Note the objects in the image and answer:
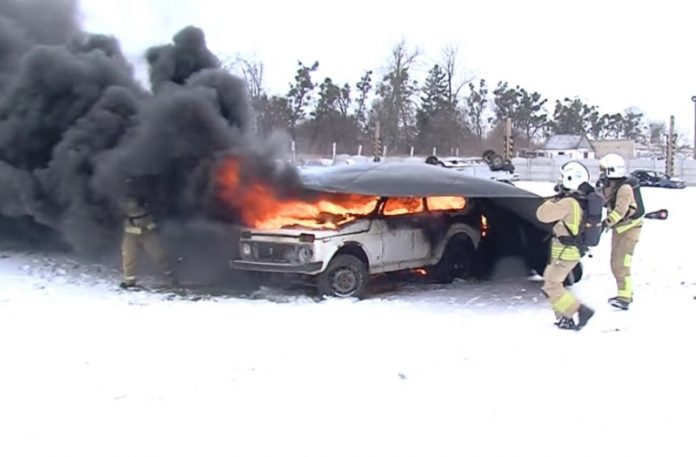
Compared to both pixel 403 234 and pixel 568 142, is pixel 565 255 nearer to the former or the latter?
pixel 403 234

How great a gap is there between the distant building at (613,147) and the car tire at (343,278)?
69.8 metres

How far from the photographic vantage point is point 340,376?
5.40m

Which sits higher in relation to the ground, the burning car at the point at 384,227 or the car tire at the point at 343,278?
the burning car at the point at 384,227

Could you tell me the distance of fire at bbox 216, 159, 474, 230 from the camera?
352 inches

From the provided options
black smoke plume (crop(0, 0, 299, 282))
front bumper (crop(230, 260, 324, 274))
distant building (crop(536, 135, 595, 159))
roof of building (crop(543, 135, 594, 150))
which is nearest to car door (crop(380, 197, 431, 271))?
front bumper (crop(230, 260, 324, 274))

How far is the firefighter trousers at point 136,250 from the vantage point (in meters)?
9.16

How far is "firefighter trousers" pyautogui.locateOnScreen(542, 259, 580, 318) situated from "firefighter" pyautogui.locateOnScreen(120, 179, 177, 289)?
5446mm

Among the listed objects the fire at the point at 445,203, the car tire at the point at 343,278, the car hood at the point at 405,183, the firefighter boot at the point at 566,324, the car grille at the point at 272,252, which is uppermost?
the car hood at the point at 405,183

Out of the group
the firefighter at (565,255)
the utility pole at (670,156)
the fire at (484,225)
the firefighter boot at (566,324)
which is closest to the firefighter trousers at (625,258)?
the firefighter at (565,255)

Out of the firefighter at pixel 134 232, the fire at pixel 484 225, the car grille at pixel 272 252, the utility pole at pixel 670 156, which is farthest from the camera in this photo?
the utility pole at pixel 670 156

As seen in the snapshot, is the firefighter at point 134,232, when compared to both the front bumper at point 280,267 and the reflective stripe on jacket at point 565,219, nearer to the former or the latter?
the front bumper at point 280,267

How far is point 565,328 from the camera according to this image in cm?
674

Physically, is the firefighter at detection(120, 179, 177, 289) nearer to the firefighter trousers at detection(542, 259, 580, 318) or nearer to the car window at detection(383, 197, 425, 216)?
the car window at detection(383, 197, 425, 216)

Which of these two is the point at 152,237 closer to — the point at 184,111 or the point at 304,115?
the point at 184,111
